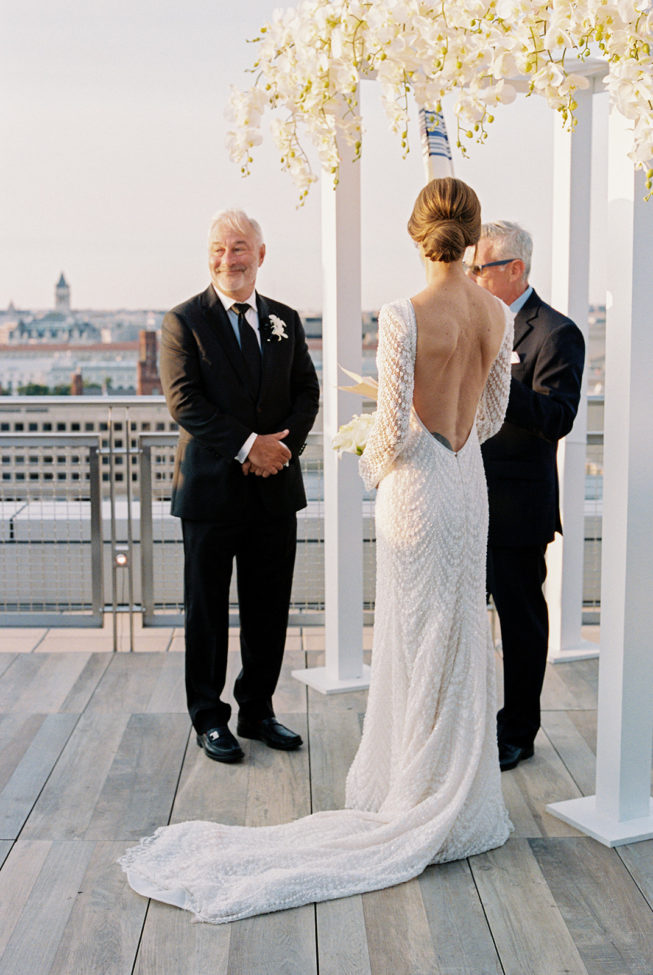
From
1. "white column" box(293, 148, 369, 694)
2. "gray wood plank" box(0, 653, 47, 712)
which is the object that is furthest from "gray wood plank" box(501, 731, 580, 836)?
"gray wood plank" box(0, 653, 47, 712)

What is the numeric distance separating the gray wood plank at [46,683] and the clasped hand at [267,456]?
1.36 meters

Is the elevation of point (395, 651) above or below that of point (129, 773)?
above

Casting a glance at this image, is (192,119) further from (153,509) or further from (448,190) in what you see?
(448,190)

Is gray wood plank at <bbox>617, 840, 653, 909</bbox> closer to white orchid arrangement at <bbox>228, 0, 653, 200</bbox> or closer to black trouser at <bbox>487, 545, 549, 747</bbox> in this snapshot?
black trouser at <bbox>487, 545, 549, 747</bbox>

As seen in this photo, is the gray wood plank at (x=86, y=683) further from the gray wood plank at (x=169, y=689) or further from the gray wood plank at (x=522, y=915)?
the gray wood plank at (x=522, y=915)

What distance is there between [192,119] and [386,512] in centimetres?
1950

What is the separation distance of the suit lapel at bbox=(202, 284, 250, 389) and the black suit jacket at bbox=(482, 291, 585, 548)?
87 cm

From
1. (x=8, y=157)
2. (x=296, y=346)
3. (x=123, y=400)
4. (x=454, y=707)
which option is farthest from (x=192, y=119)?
(x=454, y=707)

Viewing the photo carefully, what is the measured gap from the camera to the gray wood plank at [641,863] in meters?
2.81

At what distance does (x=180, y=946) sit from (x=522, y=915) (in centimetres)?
84

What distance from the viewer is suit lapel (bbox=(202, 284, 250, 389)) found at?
3.64 metres

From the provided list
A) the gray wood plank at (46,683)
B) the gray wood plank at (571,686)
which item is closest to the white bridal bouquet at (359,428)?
the gray wood plank at (571,686)

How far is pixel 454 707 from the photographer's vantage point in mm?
3004

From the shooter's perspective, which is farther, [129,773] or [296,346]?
[296,346]
